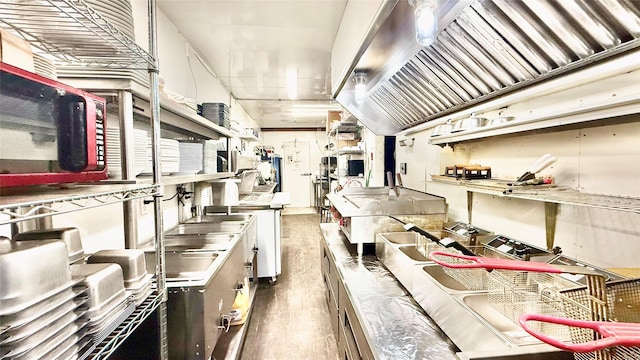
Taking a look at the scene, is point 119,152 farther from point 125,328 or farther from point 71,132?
point 125,328

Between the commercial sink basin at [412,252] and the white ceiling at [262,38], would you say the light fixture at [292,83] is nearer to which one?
the white ceiling at [262,38]

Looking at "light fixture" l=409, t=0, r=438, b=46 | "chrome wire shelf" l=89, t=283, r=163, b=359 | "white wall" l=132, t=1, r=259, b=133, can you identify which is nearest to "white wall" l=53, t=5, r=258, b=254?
"white wall" l=132, t=1, r=259, b=133

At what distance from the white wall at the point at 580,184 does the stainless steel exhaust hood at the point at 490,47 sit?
0.29 m

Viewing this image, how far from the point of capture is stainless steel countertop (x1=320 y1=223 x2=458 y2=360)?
100 centimetres

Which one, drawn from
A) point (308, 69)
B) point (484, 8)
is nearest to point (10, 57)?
point (484, 8)

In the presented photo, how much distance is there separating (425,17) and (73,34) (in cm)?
126

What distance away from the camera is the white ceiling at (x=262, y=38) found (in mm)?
2129

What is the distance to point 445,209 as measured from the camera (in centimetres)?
206

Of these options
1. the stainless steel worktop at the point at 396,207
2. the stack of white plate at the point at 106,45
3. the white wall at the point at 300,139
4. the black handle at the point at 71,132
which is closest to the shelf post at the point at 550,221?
the stainless steel worktop at the point at 396,207

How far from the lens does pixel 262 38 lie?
2.66 m

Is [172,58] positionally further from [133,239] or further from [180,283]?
[180,283]

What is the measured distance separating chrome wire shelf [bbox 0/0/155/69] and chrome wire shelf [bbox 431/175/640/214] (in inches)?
58.3

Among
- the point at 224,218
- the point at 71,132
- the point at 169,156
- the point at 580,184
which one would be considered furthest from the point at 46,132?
the point at 224,218

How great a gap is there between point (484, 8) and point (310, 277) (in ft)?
10.4
